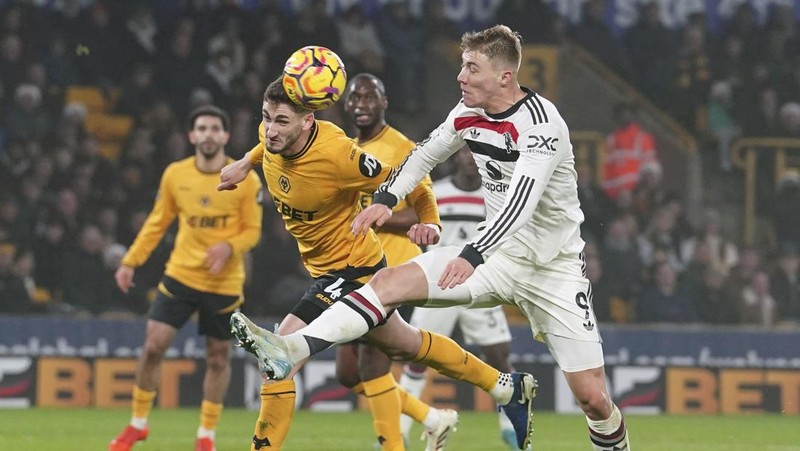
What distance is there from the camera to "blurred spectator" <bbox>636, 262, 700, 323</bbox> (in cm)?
1402

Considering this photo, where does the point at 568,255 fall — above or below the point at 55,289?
above

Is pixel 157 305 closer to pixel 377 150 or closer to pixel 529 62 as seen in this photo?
pixel 377 150

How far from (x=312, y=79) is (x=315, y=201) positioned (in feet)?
2.23

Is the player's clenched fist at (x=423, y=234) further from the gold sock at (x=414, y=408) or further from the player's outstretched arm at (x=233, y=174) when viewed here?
the gold sock at (x=414, y=408)

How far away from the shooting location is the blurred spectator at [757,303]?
14.4m

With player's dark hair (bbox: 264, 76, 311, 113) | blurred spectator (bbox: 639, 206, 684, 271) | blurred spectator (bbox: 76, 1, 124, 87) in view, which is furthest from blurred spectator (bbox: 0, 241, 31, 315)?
player's dark hair (bbox: 264, 76, 311, 113)

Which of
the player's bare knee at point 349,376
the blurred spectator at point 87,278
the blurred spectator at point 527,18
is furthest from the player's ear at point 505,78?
the blurred spectator at point 527,18

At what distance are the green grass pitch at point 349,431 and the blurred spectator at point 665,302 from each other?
5.84ft

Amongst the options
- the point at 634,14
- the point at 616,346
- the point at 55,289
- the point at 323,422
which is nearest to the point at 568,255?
the point at 323,422

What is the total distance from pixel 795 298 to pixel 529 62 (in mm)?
3973

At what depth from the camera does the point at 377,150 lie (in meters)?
7.90

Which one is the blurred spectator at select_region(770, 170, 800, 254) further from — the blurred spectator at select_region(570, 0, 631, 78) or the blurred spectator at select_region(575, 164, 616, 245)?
the blurred spectator at select_region(570, 0, 631, 78)

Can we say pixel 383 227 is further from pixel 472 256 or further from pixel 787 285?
pixel 787 285

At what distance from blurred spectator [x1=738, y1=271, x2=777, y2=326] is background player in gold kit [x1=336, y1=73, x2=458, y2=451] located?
7434 millimetres
